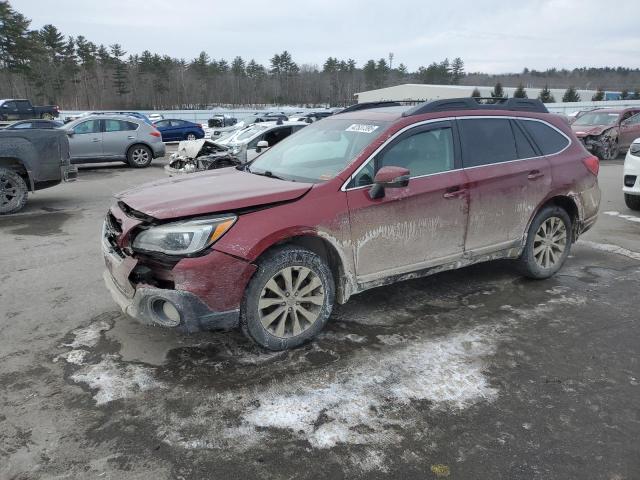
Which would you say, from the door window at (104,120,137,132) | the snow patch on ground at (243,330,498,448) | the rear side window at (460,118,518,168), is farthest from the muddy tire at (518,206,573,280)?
the door window at (104,120,137,132)

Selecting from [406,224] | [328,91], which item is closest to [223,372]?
[406,224]

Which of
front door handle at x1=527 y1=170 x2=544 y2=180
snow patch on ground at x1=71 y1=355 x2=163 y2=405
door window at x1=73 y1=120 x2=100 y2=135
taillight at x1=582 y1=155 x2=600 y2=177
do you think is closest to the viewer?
snow patch on ground at x1=71 y1=355 x2=163 y2=405

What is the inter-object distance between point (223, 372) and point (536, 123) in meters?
3.89

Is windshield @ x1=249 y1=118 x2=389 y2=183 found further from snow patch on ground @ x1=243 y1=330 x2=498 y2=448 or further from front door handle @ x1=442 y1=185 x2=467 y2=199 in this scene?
snow patch on ground @ x1=243 y1=330 x2=498 y2=448

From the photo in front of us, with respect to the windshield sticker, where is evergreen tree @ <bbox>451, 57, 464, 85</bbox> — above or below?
above

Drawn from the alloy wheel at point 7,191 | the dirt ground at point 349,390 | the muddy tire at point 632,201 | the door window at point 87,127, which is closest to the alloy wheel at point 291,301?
the dirt ground at point 349,390

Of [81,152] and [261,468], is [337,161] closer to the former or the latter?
[261,468]

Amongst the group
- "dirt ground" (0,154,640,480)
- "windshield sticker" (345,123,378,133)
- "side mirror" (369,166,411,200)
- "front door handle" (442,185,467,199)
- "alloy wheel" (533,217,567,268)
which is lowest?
"dirt ground" (0,154,640,480)

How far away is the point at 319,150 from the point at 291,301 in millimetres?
1493

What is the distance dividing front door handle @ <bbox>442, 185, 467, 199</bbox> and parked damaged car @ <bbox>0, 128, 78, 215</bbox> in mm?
7362

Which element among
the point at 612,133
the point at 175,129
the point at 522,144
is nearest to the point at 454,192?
the point at 522,144

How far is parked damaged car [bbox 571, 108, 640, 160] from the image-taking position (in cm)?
1752

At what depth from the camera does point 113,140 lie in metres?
15.0

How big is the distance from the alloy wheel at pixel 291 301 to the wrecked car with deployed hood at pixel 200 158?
314 inches
